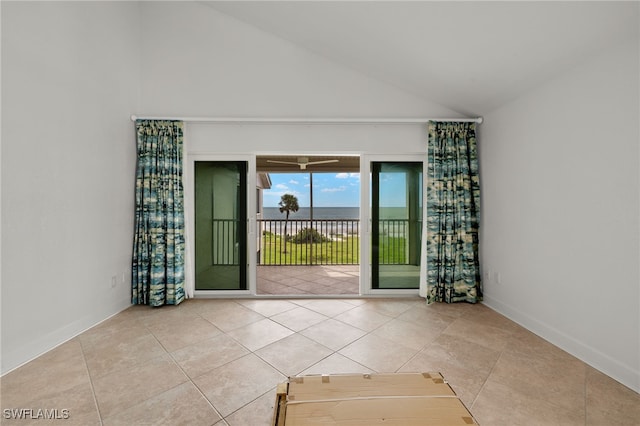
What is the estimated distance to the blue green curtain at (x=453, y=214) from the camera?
11.1ft

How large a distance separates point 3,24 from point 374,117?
338 cm

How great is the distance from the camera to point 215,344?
2395 millimetres

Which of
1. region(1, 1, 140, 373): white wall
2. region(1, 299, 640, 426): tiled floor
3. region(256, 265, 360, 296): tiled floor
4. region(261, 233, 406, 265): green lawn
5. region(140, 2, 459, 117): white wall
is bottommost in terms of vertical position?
region(1, 299, 640, 426): tiled floor

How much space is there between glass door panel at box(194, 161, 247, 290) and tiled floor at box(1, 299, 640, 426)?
571mm

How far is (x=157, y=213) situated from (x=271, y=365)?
7.51 feet

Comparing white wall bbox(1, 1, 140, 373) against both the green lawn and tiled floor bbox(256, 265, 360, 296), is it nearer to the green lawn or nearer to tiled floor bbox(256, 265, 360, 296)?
tiled floor bbox(256, 265, 360, 296)

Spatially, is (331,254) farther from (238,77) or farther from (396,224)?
(238,77)

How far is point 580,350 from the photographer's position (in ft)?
7.29

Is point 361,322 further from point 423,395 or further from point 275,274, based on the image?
point 275,274

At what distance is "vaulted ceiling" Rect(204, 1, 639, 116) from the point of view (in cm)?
191

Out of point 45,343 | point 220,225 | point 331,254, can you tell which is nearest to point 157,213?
point 220,225

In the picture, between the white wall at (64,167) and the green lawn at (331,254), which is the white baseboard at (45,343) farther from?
the green lawn at (331,254)

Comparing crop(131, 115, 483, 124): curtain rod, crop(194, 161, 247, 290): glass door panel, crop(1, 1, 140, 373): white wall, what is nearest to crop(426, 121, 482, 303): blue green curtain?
crop(131, 115, 483, 124): curtain rod

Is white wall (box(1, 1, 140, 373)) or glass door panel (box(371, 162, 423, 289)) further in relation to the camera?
glass door panel (box(371, 162, 423, 289))
